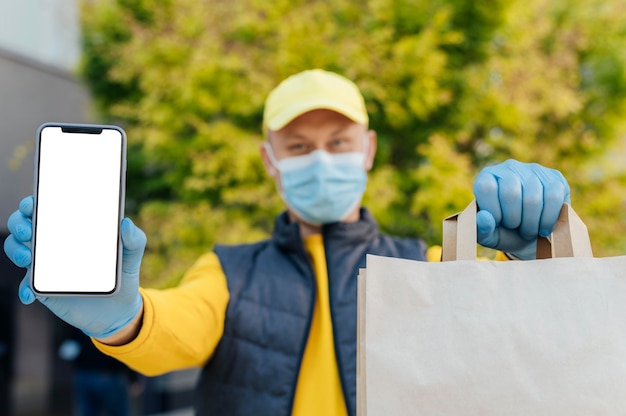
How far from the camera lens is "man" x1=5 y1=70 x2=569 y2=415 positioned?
135 cm

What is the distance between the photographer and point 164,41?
471 cm

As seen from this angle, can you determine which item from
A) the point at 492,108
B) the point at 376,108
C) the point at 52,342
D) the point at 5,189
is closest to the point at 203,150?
the point at 376,108

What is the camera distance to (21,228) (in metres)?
1.22

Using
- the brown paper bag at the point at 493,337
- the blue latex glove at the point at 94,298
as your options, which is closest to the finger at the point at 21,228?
the blue latex glove at the point at 94,298

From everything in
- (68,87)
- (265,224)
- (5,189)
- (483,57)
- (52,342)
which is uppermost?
(68,87)

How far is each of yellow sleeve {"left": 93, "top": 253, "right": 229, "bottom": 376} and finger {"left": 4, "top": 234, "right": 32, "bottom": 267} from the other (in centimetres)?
32

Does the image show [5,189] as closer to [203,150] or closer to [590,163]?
[203,150]

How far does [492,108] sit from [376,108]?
78 centimetres

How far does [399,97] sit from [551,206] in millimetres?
3030

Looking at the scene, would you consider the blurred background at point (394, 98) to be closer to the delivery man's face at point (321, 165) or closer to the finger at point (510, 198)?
the delivery man's face at point (321, 165)

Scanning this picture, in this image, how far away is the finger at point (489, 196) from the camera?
1.35 m

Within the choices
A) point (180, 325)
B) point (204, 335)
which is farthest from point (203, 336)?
point (180, 325)

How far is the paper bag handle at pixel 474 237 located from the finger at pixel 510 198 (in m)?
0.08

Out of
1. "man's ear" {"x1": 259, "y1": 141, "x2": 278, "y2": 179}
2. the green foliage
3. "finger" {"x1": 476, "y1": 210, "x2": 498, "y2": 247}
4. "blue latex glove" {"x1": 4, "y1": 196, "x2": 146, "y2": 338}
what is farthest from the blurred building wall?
"finger" {"x1": 476, "y1": 210, "x2": 498, "y2": 247}
